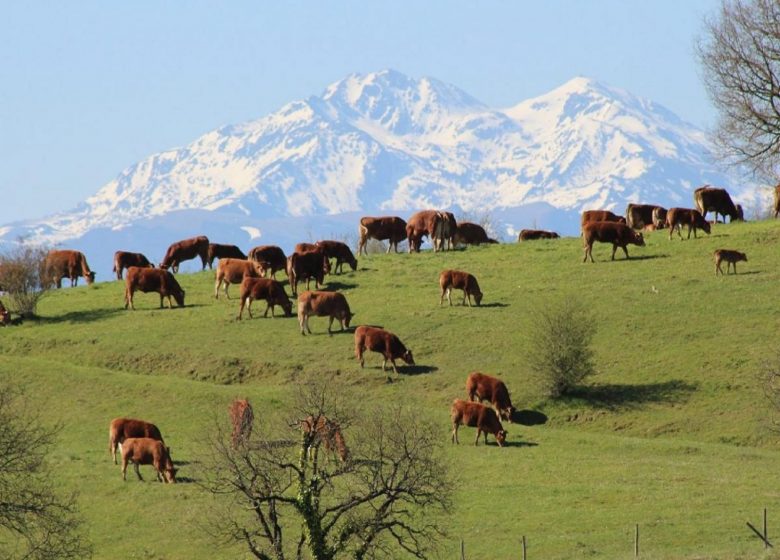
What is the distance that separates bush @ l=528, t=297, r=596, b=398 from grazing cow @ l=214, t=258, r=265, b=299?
15247mm

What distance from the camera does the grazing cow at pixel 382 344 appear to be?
52531mm

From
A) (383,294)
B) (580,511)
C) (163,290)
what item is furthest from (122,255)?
(580,511)

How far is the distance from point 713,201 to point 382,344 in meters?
28.7

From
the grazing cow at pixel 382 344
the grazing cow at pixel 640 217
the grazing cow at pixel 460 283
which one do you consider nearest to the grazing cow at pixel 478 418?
the grazing cow at pixel 382 344

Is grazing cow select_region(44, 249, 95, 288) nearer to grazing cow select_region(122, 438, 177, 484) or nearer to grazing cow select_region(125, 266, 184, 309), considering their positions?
grazing cow select_region(125, 266, 184, 309)

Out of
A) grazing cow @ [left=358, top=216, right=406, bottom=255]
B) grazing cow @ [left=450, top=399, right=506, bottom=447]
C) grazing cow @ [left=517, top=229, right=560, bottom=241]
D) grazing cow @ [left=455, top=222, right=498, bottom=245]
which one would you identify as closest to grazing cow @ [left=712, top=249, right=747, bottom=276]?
grazing cow @ [left=517, top=229, right=560, bottom=241]

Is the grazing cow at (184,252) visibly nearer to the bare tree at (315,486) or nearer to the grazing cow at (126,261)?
the grazing cow at (126,261)

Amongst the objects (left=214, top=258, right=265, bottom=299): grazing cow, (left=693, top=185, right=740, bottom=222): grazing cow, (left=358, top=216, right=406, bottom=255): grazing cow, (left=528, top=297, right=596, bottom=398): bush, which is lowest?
(left=528, top=297, right=596, bottom=398): bush

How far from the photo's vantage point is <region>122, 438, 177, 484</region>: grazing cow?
137ft

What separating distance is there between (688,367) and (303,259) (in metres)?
16.8

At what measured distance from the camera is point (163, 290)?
2493 inches

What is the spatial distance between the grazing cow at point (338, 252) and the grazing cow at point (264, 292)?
574 cm

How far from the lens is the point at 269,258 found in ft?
213

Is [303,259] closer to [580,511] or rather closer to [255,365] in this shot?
[255,365]
